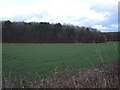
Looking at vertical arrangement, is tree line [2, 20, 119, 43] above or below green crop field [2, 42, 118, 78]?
above

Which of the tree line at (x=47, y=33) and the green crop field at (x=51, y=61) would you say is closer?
the green crop field at (x=51, y=61)

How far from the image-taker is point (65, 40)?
271 feet

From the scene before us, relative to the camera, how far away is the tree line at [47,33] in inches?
2660

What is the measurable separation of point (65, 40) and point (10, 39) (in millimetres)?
25788

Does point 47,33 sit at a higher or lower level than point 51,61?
higher

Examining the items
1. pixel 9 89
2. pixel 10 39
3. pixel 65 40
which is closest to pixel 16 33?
pixel 10 39

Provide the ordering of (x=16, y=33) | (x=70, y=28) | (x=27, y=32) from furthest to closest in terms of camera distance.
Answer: (x=70, y=28) < (x=27, y=32) < (x=16, y=33)

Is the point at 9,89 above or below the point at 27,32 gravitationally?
below

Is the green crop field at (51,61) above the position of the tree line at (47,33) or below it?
below

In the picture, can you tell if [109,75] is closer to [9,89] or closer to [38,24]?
[9,89]

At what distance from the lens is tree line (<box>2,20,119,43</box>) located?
6756 centimetres

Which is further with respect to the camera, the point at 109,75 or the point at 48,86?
the point at 109,75

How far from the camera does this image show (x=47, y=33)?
263 ft

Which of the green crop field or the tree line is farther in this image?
the tree line
